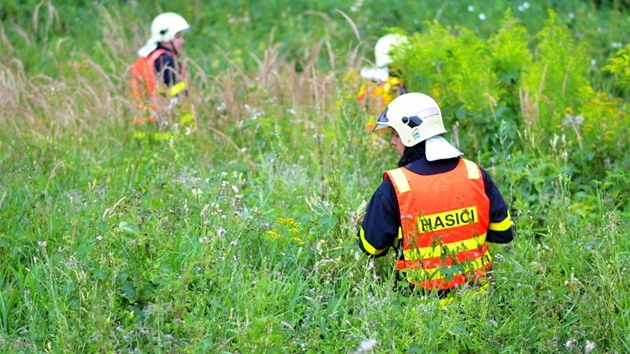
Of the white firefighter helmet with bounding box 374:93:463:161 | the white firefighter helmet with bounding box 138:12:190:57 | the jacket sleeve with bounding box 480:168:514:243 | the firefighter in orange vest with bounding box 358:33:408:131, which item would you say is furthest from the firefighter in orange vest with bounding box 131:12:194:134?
the jacket sleeve with bounding box 480:168:514:243

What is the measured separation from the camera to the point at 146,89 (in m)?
8.55

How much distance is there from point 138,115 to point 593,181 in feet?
12.8

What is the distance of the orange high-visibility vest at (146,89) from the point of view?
8250mm

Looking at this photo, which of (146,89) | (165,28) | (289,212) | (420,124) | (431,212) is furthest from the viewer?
(165,28)

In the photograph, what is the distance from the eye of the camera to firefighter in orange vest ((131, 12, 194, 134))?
8203mm

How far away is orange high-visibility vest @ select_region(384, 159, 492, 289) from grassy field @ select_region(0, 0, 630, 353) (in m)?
0.20

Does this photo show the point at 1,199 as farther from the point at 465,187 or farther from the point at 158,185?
the point at 465,187

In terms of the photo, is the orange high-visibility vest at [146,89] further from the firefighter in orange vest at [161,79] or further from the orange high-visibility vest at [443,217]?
the orange high-visibility vest at [443,217]

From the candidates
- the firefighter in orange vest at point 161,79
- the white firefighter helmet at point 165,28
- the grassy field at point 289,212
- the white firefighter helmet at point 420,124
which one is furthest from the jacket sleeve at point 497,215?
the white firefighter helmet at point 165,28

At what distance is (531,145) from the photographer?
760cm

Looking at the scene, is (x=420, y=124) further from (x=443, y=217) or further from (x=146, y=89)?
(x=146, y=89)

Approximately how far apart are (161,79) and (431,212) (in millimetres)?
3978

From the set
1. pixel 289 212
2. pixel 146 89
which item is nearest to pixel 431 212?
pixel 289 212

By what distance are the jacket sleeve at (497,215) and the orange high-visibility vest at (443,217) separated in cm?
8
